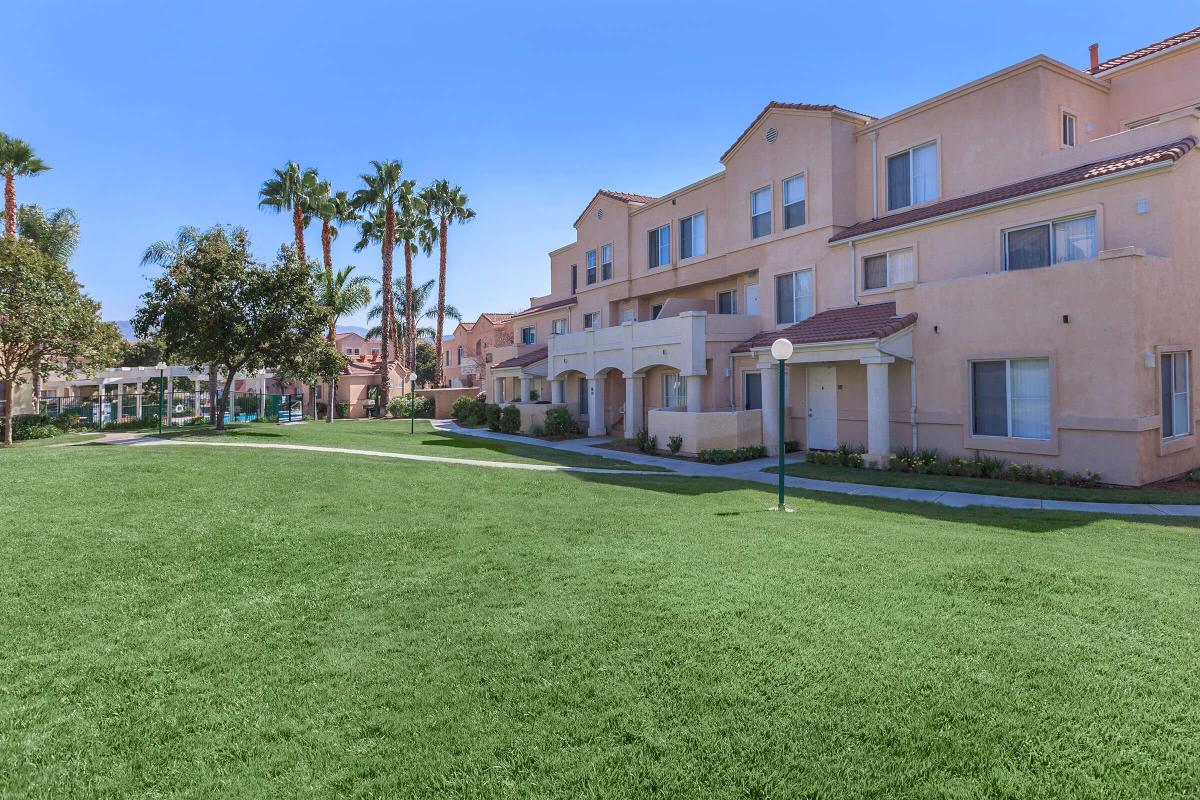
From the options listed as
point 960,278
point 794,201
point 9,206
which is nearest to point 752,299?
point 794,201

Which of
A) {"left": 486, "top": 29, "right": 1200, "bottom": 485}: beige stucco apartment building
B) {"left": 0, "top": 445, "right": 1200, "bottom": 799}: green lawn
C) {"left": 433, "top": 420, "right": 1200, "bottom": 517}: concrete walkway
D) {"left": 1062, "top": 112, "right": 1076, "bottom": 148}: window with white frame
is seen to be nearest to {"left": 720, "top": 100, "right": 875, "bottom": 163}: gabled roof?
{"left": 486, "top": 29, "right": 1200, "bottom": 485}: beige stucco apartment building

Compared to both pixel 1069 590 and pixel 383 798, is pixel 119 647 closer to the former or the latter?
pixel 383 798

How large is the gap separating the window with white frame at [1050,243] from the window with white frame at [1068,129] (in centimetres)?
329

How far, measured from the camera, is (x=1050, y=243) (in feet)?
51.1

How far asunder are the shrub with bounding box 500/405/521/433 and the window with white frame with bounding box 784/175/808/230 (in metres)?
14.8

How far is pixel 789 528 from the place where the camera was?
9.00 metres

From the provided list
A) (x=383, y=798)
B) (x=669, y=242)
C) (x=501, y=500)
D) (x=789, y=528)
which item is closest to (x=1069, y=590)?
(x=789, y=528)

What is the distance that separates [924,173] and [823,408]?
7312 mm

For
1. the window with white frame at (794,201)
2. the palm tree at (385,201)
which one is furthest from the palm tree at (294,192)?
the window with white frame at (794,201)

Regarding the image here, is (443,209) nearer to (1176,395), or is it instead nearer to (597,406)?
(597,406)

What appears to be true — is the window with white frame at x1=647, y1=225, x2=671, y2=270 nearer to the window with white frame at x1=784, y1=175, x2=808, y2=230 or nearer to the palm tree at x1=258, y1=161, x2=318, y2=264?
the window with white frame at x1=784, y1=175, x2=808, y2=230

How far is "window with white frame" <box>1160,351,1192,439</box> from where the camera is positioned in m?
14.4

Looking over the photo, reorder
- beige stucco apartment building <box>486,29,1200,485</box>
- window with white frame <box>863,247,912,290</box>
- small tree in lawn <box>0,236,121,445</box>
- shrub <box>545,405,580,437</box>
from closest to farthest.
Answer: beige stucco apartment building <box>486,29,1200,485</box> → window with white frame <box>863,247,912,290</box> → small tree in lawn <box>0,236,121,445</box> → shrub <box>545,405,580,437</box>

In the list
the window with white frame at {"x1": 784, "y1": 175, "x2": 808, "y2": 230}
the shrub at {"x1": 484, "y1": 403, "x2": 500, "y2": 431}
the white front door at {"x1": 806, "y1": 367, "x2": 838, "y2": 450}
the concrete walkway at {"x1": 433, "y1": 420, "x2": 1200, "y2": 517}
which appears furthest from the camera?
the shrub at {"x1": 484, "y1": 403, "x2": 500, "y2": 431}
